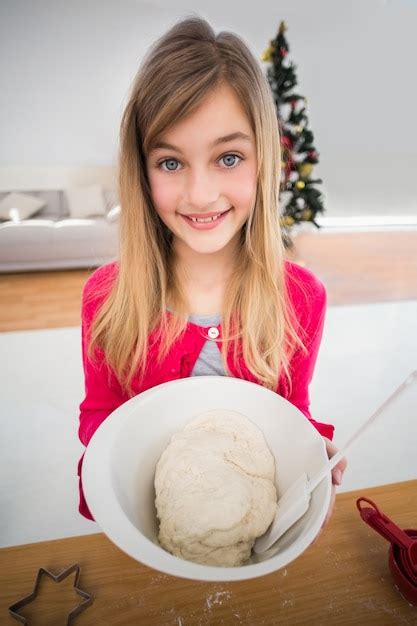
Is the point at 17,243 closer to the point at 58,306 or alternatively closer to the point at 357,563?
the point at 58,306

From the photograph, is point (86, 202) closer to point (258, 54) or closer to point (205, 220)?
point (258, 54)

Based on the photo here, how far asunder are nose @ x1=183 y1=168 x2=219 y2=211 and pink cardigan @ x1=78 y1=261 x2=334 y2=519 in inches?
9.9

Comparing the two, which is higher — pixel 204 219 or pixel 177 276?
pixel 204 219

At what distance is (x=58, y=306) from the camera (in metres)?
2.56

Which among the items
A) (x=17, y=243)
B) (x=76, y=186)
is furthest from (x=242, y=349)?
(x=76, y=186)

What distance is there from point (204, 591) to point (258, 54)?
4.28 metres

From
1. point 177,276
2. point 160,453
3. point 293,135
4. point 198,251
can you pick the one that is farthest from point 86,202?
point 160,453

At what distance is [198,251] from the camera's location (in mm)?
718

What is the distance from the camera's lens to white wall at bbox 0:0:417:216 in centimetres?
377

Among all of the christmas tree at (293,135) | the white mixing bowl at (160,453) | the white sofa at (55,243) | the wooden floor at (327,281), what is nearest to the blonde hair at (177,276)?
the white mixing bowl at (160,453)

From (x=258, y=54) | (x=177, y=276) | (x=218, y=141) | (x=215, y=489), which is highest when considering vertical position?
(x=258, y=54)

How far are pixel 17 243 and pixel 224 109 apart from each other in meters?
2.77

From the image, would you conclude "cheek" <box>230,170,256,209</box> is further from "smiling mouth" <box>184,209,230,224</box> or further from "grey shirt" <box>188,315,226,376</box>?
"grey shirt" <box>188,315,226,376</box>

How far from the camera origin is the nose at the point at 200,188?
1.96 ft
